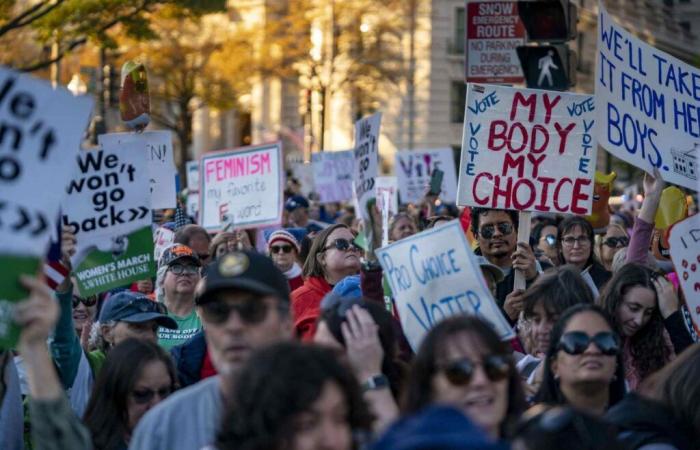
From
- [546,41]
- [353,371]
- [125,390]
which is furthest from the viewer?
[546,41]

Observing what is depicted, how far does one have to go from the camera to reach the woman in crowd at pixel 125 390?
5652mm

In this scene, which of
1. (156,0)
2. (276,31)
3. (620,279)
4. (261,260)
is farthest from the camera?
(276,31)

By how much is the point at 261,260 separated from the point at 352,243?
4.31 meters

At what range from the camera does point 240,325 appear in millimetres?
4461

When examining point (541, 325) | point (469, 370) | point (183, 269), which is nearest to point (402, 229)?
point (183, 269)

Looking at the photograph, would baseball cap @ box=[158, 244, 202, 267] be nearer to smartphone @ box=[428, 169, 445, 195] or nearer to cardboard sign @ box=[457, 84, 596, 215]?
cardboard sign @ box=[457, 84, 596, 215]

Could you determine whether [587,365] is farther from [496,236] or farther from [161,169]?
[161,169]

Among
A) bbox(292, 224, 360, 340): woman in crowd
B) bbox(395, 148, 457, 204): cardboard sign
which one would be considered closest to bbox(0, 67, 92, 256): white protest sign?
bbox(292, 224, 360, 340): woman in crowd

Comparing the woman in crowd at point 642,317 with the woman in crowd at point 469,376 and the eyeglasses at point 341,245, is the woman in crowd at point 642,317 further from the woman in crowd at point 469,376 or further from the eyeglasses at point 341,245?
the eyeglasses at point 341,245

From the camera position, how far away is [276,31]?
162 ft

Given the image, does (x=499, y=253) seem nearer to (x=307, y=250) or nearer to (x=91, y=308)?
(x=307, y=250)

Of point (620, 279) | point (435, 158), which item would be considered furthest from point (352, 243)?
point (435, 158)

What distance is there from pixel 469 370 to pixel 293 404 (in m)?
0.88

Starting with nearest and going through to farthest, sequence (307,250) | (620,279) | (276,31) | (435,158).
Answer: (620,279), (307,250), (435,158), (276,31)
